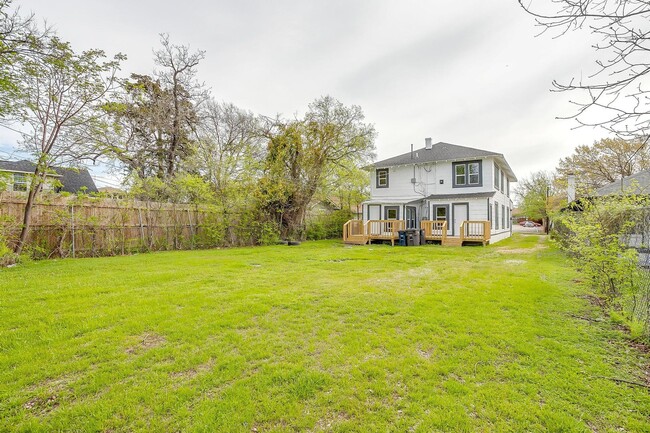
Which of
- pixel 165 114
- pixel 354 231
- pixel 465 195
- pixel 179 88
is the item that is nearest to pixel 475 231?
pixel 465 195

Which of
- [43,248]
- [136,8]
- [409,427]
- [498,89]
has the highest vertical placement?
[136,8]

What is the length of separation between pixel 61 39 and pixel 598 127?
34.0ft

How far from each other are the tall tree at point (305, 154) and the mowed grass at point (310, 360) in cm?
931

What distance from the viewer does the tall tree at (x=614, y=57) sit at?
74.5 inches

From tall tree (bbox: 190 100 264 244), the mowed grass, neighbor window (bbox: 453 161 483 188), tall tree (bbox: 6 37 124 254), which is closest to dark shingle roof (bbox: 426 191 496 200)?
neighbor window (bbox: 453 161 483 188)

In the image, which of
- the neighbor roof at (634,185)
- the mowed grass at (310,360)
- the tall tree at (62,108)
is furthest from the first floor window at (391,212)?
the tall tree at (62,108)

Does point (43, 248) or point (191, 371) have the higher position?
point (43, 248)

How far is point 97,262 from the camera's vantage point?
795cm

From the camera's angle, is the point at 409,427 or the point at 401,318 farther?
the point at 401,318

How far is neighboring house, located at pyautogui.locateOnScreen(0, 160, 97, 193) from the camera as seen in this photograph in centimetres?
764

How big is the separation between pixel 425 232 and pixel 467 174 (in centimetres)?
380

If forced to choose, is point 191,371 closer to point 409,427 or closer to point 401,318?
point 409,427

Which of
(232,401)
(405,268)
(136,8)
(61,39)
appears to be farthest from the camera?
(136,8)

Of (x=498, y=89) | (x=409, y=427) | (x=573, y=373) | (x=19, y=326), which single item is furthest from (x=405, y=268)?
(x=19, y=326)
